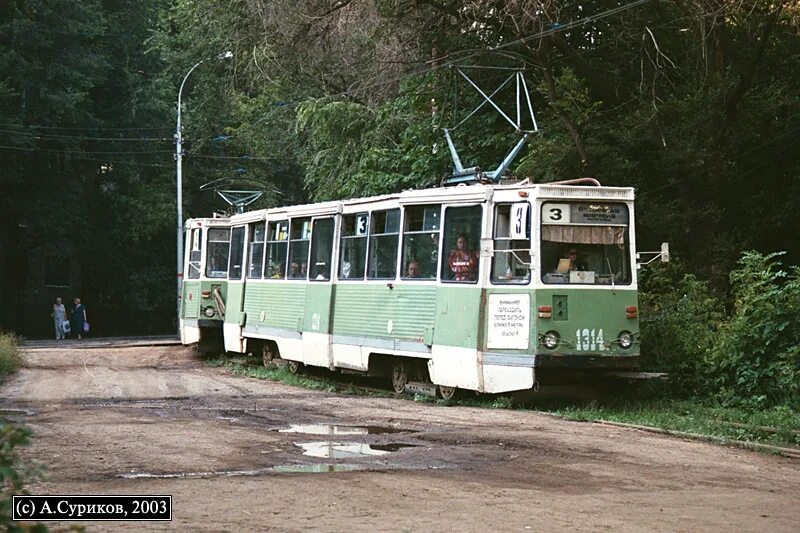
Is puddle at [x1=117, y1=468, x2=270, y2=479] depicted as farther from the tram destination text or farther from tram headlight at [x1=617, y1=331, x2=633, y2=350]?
tram headlight at [x1=617, y1=331, x2=633, y2=350]

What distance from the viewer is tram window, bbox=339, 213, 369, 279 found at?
22141 millimetres

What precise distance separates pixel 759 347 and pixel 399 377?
614 centimetres

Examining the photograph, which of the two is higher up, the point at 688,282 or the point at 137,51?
the point at 137,51

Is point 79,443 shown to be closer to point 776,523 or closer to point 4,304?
point 776,523

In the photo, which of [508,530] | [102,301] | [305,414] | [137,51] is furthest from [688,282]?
[102,301]

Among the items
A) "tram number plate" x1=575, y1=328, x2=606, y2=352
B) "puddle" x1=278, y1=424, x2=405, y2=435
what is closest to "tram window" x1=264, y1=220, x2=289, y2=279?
"tram number plate" x1=575, y1=328, x2=606, y2=352

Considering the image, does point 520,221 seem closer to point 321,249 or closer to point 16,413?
point 321,249

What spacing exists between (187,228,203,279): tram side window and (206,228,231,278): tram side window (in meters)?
0.41

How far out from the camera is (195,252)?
104 ft

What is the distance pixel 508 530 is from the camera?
8.62 m

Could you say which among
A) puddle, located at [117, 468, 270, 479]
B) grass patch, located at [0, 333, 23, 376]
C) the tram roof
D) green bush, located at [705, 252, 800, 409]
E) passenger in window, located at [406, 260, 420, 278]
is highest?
the tram roof

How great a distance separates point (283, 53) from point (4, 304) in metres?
28.7

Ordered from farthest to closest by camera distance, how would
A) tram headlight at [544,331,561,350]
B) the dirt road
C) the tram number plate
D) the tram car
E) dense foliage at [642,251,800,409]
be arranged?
the tram car, the tram number plate, tram headlight at [544,331,561,350], dense foliage at [642,251,800,409], the dirt road

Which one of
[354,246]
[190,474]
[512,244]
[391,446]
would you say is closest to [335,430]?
[391,446]
